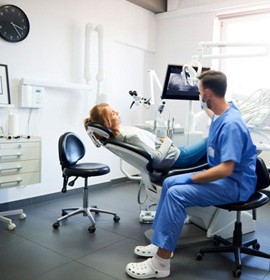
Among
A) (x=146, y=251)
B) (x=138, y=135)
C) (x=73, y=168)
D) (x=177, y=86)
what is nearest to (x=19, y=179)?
(x=73, y=168)

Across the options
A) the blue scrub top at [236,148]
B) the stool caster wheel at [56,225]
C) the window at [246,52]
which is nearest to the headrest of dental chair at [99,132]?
the blue scrub top at [236,148]

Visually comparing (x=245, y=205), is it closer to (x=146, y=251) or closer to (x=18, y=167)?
(x=146, y=251)

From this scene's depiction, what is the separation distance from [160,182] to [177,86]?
1.24 meters

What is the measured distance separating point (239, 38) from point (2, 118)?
3244 mm

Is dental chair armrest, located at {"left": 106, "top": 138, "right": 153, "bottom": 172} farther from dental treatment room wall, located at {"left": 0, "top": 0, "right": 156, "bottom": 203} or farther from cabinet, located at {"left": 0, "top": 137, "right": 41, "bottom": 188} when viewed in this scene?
dental treatment room wall, located at {"left": 0, "top": 0, "right": 156, "bottom": 203}

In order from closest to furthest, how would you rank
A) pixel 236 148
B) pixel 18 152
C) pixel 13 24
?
pixel 236 148, pixel 18 152, pixel 13 24

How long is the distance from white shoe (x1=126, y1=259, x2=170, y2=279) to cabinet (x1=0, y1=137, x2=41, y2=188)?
54.6 inches

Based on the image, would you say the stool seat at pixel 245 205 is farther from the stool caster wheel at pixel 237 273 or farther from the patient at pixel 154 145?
the patient at pixel 154 145

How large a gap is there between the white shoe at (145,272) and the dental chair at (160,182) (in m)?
0.52

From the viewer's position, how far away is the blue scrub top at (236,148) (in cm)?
192

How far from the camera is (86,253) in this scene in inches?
92.4

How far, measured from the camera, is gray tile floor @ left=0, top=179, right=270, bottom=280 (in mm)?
2066

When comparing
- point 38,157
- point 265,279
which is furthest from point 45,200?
point 265,279

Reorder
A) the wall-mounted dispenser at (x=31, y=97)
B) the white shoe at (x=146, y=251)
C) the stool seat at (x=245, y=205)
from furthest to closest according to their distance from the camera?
the wall-mounted dispenser at (x=31, y=97) < the white shoe at (x=146, y=251) < the stool seat at (x=245, y=205)
